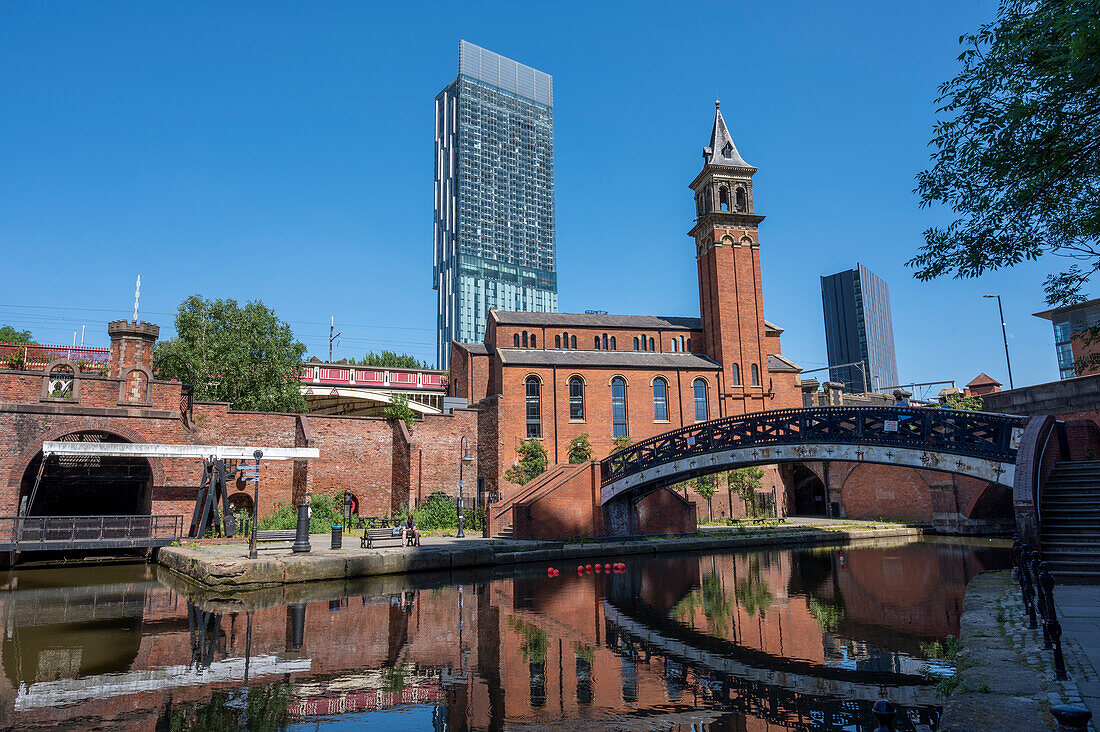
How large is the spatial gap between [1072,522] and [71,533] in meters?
26.5

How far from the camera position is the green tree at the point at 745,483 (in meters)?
36.0

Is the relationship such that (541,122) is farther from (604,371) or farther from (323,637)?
(323,637)

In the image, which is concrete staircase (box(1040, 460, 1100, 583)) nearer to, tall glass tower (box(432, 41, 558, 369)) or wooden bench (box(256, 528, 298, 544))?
wooden bench (box(256, 528, 298, 544))

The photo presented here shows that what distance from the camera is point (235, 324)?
126ft

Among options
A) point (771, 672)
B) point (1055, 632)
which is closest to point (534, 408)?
point (771, 672)

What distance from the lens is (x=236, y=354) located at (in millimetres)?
37000

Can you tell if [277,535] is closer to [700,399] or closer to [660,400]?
[660,400]

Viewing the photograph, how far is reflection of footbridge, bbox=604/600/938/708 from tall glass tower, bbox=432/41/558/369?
133 metres

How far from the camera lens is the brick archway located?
22.4 m

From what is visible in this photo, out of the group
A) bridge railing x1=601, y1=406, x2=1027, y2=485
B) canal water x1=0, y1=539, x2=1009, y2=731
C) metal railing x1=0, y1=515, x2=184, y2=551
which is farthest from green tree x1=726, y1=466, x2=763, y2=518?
metal railing x1=0, y1=515, x2=184, y2=551

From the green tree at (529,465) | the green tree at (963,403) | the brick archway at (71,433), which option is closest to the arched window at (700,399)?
the green tree at (529,465)

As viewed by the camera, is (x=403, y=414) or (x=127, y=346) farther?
(x=403, y=414)

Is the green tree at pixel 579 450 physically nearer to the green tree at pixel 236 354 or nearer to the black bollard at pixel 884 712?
the green tree at pixel 236 354

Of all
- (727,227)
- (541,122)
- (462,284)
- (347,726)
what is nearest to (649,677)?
(347,726)
